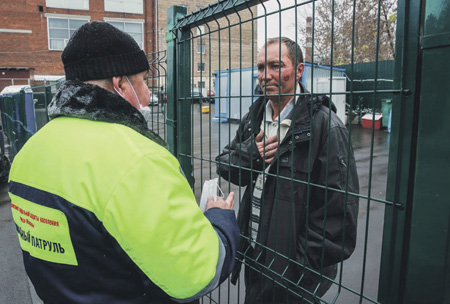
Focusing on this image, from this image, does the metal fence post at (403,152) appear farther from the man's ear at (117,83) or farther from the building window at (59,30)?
the building window at (59,30)

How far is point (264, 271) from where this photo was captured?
6.25ft

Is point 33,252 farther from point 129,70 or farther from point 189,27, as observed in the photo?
point 189,27

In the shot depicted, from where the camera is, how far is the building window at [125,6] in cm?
2782

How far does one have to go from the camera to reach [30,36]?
26578 mm

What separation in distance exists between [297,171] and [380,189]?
17.8 feet

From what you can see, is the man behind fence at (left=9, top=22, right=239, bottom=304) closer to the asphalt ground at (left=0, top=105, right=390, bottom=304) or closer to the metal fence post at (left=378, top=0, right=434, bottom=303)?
the metal fence post at (left=378, top=0, right=434, bottom=303)

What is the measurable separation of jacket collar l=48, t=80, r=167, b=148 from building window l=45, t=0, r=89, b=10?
29830mm

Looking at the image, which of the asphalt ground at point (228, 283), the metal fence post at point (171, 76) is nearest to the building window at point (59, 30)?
the asphalt ground at point (228, 283)

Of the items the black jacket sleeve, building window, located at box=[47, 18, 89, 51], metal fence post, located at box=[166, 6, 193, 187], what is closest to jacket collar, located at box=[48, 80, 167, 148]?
the black jacket sleeve

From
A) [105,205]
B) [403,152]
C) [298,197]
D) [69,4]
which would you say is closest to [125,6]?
[69,4]

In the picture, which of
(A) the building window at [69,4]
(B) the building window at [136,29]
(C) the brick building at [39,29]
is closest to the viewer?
(C) the brick building at [39,29]

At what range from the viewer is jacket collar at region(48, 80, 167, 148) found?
1.25 meters

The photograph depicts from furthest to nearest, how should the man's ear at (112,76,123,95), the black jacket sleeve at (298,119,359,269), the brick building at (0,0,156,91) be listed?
the brick building at (0,0,156,91) < the black jacket sleeve at (298,119,359,269) < the man's ear at (112,76,123,95)

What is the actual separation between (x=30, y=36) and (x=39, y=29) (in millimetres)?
830
